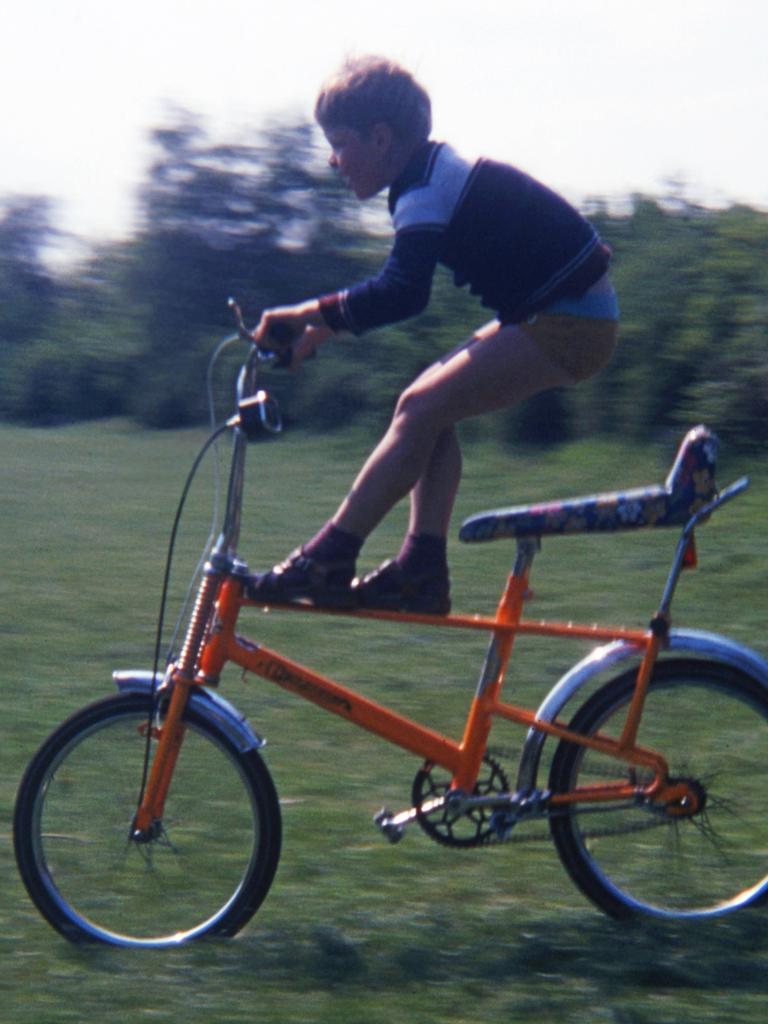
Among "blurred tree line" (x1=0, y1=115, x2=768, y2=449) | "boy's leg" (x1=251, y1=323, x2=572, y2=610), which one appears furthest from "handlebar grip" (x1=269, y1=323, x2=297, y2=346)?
"blurred tree line" (x1=0, y1=115, x2=768, y2=449)

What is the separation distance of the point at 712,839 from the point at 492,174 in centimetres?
181

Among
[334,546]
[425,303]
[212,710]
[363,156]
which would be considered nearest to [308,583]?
[334,546]

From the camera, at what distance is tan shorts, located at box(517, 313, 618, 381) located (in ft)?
15.0

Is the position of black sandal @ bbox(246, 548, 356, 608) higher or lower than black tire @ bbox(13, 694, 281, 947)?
higher

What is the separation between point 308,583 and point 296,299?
101 ft

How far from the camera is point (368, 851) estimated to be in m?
5.52

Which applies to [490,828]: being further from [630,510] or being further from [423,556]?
[630,510]

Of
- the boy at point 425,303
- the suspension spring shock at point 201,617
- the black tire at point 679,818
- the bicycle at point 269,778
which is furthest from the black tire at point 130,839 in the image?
the black tire at point 679,818

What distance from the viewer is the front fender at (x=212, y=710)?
458 centimetres

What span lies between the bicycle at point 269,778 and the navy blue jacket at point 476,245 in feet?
1.39

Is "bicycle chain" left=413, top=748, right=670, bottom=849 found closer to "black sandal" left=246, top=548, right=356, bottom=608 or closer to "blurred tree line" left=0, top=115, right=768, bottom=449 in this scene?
"black sandal" left=246, top=548, right=356, bottom=608

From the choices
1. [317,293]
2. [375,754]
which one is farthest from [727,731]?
[317,293]

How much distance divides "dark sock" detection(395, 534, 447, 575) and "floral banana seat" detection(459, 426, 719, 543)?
0.13 m

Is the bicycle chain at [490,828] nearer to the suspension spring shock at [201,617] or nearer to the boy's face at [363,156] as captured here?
the suspension spring shock at [201,617]
